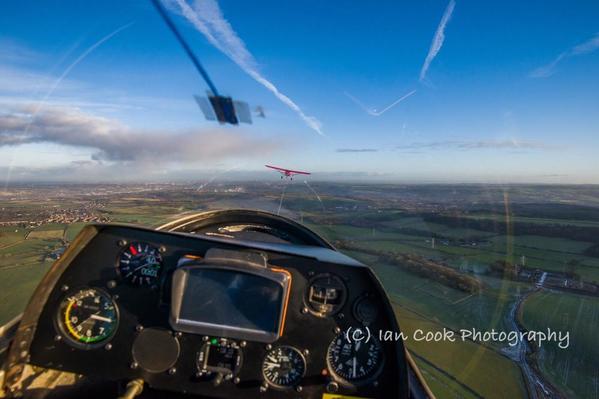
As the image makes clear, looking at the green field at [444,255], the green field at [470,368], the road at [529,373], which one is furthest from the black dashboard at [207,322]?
the road at [529,373]

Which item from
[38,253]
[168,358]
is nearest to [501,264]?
[168,358]

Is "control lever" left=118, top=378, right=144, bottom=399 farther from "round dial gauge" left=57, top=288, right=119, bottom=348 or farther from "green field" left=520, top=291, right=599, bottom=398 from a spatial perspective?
"green field" left=520, top=291, right=599, bottom=398

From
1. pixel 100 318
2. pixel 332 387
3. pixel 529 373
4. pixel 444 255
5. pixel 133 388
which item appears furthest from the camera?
pixel 444 255

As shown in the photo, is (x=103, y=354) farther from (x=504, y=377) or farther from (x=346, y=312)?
(x=504, y=377)

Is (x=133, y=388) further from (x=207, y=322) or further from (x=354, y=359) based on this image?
(x=354, y=359)

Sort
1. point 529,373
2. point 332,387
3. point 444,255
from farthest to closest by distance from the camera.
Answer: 1. point 444,255
2. point 529,373
3. point 332,387

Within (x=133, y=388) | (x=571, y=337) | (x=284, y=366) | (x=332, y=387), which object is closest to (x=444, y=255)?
(x=571, y=337)

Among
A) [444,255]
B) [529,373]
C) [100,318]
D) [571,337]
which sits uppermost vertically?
[100,318]
